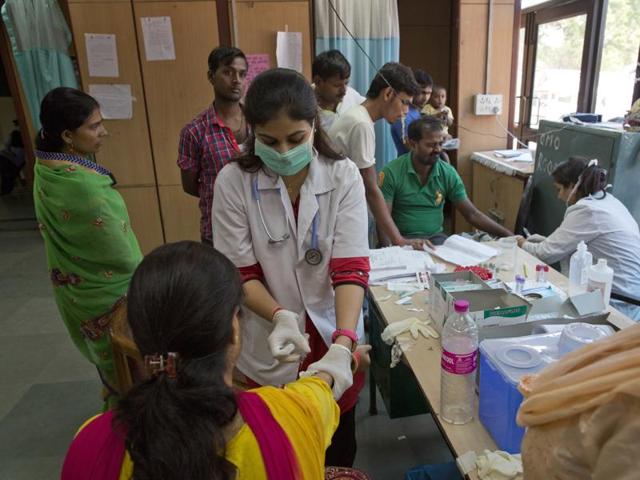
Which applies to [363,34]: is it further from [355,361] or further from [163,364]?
[163,364]

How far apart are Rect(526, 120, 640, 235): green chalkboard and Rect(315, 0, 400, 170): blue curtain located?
1137 millimetres

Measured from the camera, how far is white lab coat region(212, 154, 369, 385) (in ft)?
4.11

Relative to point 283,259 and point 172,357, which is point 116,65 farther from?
point 172,357

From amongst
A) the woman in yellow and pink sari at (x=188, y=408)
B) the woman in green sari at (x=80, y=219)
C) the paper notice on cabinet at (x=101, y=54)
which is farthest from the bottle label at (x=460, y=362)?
the paper notice on cabinet at (x=101, y=54)

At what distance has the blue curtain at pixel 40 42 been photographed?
3.66 m

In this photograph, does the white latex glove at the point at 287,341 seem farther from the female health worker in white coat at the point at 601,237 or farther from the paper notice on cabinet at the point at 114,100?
the paper notice on cabinet at the point at 114,100

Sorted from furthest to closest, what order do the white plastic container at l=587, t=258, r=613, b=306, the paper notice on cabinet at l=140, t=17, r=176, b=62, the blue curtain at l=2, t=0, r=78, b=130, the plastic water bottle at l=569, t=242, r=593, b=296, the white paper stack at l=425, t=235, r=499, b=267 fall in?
the blue curtain at l=2, t=0, r=78, b=130 → the paper notice on cabinet at l=140, t=17, r=176, b=62 → the white paper stack at l=425, t=235, r=499, b=267 → the plastic water bottle at l=569, t=242, r=593, b=296 → the white plastic container at l=587, t=258, r=613, b=306

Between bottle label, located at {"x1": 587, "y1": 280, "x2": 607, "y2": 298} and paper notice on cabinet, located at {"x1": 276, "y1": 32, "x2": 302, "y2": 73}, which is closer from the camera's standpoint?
bottle label, located at {"x1": 587, "y1": 280, "x2": 607, "y2": 298}

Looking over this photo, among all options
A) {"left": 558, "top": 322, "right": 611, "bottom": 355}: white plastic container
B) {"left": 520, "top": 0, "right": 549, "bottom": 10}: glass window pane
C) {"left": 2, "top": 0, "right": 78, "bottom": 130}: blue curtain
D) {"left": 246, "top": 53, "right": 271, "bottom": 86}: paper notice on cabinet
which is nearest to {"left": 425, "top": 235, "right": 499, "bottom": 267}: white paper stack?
{"left": 558, "top": 322, "right": 611, "bottom": 355}: white plastic container

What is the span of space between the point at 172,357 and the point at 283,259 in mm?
620

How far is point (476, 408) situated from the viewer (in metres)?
1.12

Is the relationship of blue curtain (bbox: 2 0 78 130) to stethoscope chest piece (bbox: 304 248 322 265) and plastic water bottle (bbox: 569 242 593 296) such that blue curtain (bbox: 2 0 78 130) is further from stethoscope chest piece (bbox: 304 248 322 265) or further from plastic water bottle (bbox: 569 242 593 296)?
plastic water bottle (bbox: 569 242 593 296)

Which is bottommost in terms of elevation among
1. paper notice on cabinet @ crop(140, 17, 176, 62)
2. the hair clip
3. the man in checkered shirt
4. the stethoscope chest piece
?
the stethoscope chest piece

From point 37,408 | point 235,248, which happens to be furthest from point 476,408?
point 37,408
